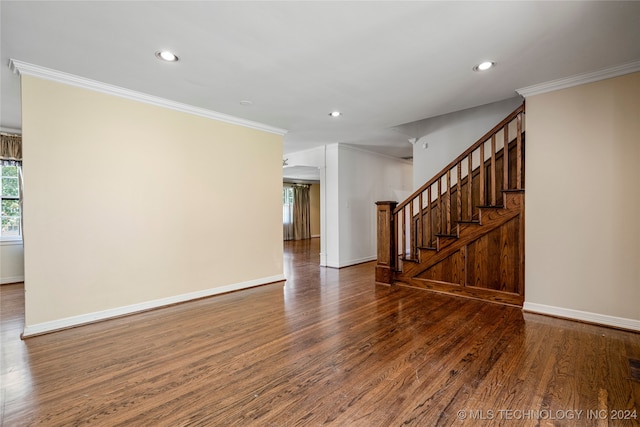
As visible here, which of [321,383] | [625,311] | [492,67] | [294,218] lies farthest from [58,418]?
[294,218]

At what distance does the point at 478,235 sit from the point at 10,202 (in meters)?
7.48

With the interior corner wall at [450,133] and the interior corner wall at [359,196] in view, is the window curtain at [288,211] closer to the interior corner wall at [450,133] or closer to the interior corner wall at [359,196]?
the interior corner wall at [359,196]

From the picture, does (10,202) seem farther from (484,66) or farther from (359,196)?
(484,66)

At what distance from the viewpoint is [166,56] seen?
2584 millimetres

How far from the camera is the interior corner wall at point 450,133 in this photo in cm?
474

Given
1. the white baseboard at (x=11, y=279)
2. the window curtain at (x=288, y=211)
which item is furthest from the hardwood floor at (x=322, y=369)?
the window curtain at (x=288, y=211)

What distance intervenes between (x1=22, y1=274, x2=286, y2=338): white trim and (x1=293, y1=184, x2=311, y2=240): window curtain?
6.94 meters

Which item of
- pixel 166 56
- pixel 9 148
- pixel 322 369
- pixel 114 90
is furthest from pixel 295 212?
pixel 322 369

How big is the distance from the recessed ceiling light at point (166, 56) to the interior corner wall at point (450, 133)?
162 inches

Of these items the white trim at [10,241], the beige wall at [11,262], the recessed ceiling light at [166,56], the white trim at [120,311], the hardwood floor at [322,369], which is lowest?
the hardwood floor at [322,369]

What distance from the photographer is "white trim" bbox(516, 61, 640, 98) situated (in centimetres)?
283

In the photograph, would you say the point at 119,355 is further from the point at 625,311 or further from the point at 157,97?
the point at 625,311

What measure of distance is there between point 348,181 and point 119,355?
4.89 meters

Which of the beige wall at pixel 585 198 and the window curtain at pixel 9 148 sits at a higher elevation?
the window curtain at pixel 9 148
